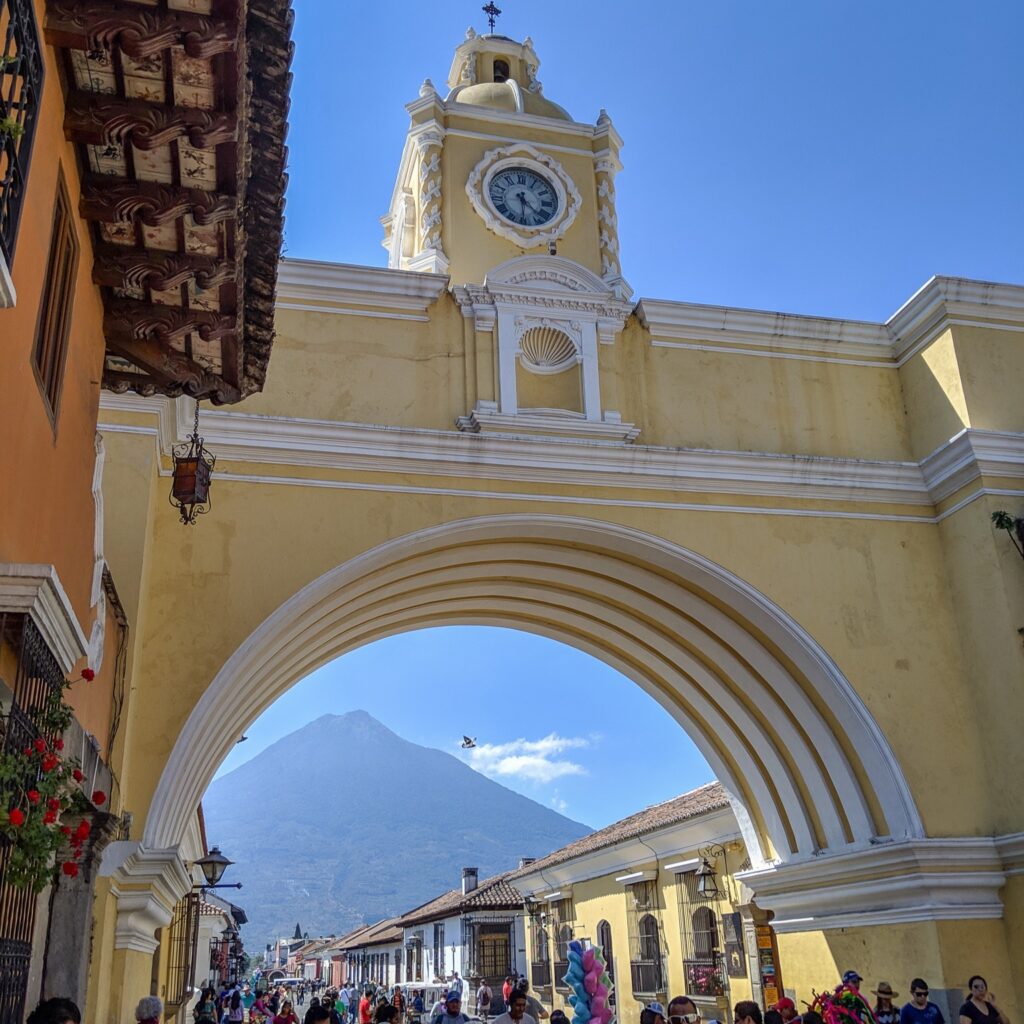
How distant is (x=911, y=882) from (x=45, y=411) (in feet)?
28.5

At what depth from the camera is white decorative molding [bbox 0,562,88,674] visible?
163 inches

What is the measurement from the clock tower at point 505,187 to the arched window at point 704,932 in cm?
863

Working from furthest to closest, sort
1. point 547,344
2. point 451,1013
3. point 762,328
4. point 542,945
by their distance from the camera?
point 542,945
point 762,328
point 547,344
point 451,1013

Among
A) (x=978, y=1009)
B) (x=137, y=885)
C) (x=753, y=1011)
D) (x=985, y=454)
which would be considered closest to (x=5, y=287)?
(x=753, y=1011)

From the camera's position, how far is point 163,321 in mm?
6387

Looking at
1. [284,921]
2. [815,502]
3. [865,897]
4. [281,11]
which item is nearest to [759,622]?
[815,502]

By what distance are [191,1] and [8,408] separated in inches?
66.1

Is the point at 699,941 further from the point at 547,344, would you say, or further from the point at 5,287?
the point at 5,287

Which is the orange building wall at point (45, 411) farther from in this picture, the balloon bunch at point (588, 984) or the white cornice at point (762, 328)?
the white cornice at point (762, 328)

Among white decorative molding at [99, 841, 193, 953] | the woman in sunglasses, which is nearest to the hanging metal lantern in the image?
white decorative molding at [99, 841, 193, 953]

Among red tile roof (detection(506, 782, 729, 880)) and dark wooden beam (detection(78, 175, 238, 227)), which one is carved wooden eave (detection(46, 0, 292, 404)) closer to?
dark wooden beam (detection(78, 175, 238, 227))

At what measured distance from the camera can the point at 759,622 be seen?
1164cm

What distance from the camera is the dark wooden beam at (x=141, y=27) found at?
4473 mm

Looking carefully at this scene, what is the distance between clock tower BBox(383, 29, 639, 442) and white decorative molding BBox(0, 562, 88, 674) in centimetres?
686
